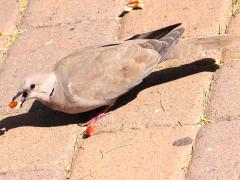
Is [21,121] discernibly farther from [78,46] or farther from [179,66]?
[179,66]

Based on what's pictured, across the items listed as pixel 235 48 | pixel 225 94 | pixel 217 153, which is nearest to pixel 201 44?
pixel 235 48

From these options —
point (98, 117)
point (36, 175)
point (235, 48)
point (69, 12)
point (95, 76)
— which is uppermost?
point (69, 12)

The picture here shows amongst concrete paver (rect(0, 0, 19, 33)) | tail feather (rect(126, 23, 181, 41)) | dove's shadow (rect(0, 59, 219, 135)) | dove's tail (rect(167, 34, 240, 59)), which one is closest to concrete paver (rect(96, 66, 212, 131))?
dove's shadow (rect(0, 59, 219, 135))

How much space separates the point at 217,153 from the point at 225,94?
0.62m

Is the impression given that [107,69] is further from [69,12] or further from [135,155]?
[69,12]

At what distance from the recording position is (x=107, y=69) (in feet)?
16.7

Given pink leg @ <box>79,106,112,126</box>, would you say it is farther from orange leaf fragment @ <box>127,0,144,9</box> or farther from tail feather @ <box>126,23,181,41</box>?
orange leaf fragment @ <box>127,0,144,9</box>

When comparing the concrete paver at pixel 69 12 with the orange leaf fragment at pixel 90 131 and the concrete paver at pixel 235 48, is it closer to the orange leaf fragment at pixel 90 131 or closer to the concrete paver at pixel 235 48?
the concrete paver at pixel 235 48

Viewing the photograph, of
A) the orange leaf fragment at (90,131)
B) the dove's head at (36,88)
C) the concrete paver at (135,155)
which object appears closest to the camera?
the concrete paver at (135,155)

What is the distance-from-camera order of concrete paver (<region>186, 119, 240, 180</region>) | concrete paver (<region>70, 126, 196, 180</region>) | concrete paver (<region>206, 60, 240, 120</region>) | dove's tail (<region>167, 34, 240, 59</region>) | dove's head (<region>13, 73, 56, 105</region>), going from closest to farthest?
concrete paver (<region>186, 119, 240, 180</region>), concrete paver (<region>70, 126, 196, 180</region>), concrete paver (<region>206, 60, 240, 120</region>), dove's head (<region>13, 73, 56, 105</region>), dove's tail (<region>167, 34, 240, 59</region>)

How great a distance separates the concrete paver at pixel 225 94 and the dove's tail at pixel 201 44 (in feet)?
0.51

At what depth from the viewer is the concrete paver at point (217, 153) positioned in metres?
4.37

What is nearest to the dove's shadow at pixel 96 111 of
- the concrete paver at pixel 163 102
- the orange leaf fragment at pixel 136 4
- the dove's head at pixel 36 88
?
the concrete paver at pixel 163 102

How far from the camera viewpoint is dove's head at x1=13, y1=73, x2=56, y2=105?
5.11 m
